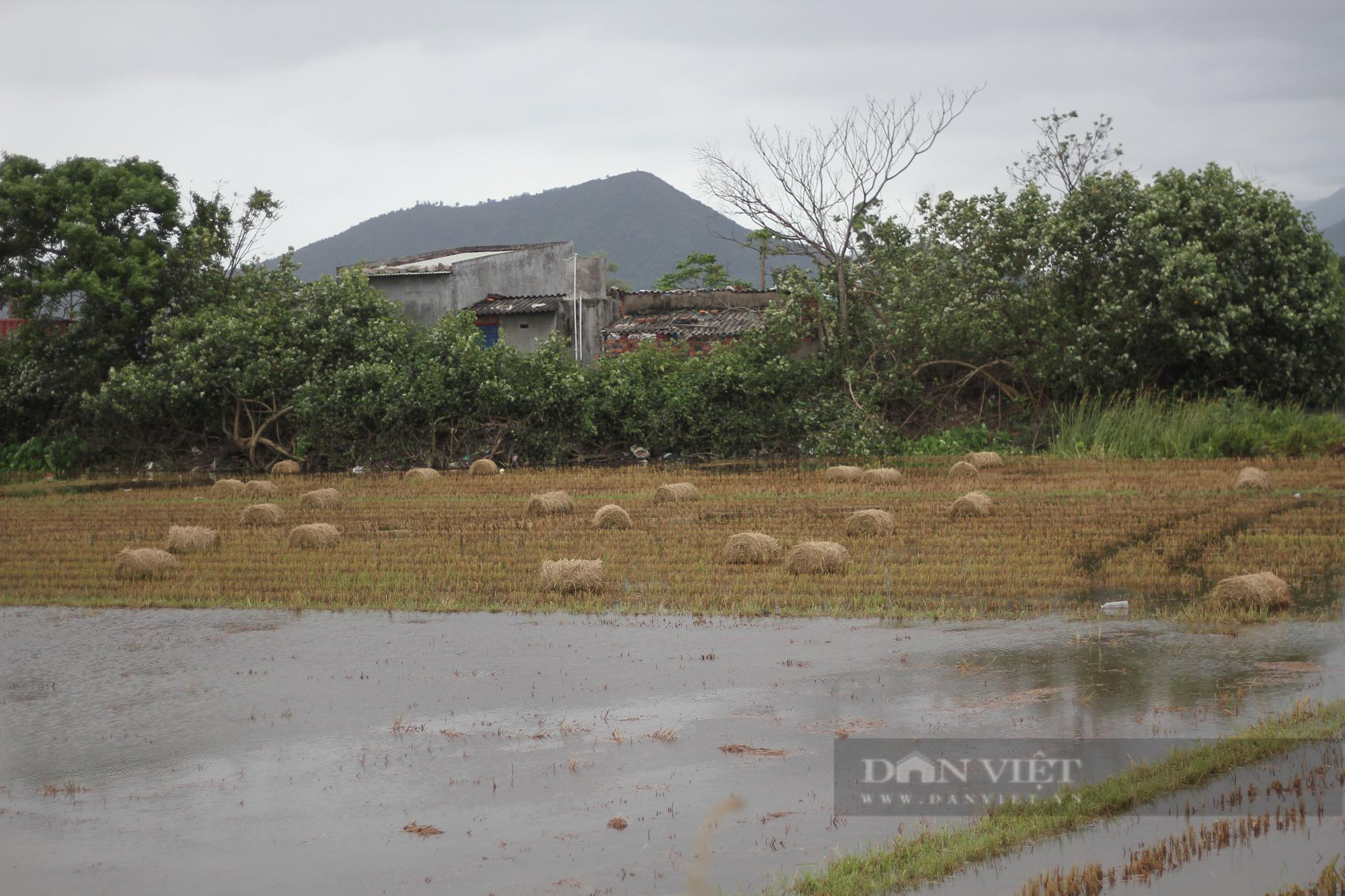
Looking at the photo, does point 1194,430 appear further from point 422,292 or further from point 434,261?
point 434,261

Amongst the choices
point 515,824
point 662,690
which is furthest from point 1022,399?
point 515,824

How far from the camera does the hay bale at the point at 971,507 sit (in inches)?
560

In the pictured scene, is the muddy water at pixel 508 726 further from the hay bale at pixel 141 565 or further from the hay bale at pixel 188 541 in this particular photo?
the hay bale at pixel 188 541

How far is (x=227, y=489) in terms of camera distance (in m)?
19.8

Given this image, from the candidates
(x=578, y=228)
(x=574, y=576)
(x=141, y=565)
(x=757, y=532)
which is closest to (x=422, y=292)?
(x=757, y=532)

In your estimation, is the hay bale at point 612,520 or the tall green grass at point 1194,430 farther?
the tall green grass at point 1194,430

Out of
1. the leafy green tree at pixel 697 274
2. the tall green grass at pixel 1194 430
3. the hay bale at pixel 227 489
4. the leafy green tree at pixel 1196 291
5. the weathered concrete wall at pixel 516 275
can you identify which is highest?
the leafy green tree at pixel 697 274

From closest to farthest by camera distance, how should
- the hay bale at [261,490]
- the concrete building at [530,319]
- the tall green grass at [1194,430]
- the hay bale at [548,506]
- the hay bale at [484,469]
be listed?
the hay bale at [548,506]
the hay bale at [261,490]
the tall green grass at [1194,430]
the hay bale at [484,469]
the concrete building at [530,319]

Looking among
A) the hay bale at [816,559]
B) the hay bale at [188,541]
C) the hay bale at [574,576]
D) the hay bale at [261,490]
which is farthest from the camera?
the hay bale at [261,490]

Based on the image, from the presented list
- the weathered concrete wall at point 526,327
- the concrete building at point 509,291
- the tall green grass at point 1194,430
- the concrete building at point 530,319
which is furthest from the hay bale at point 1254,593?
the weathered concrete wall at point 526,327

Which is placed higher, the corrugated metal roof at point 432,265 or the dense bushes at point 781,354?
the corrugated metal roof at point 432,265

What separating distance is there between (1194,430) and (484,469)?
39.2 ft

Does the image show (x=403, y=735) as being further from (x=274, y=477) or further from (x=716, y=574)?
(x=274, y=477)

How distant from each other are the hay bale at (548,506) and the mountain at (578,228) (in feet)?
320
